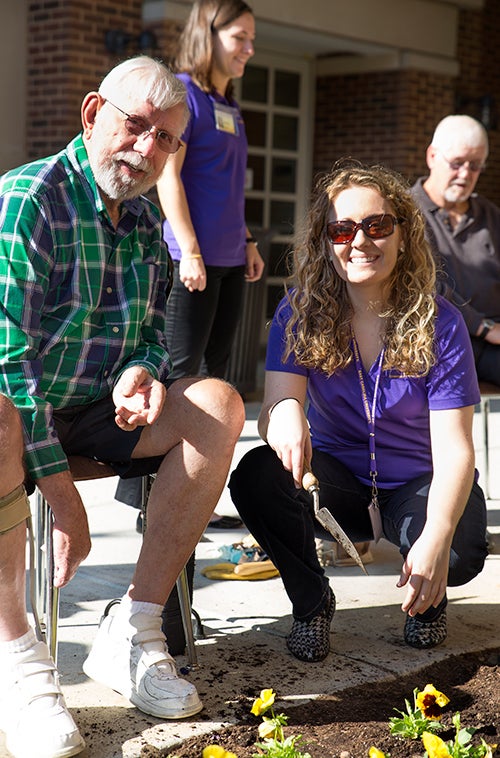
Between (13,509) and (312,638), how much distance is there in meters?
0.99

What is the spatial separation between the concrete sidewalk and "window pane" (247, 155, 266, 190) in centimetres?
693

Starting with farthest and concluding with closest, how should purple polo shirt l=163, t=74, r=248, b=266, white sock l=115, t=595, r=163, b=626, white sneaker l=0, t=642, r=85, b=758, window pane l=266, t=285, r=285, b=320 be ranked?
window pane l=266, t=285, r=285, b=320 < purple polo shirt l=163, t=74, r=248, b=266 < white sock l=115, t=595, r=163, b=626 < white sneaker l=0, t=642, r=85, b=758

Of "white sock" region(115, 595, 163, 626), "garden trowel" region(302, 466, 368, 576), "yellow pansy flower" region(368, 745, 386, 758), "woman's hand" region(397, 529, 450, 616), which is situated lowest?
"yellow pansy flower" region(368, 745, 386, 758)

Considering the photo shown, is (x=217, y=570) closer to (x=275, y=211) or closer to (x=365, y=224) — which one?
(x=365, y=224)

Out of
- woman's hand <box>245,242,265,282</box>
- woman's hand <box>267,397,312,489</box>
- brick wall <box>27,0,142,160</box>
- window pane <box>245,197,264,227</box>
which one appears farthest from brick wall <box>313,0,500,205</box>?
woman's hand <box>267,397,312,489</box>

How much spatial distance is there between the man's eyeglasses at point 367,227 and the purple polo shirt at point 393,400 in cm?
27

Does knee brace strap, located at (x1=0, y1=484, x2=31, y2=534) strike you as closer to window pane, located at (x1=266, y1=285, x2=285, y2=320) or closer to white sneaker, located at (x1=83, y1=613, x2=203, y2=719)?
white sneaker, located at (x1=83, y1=613, x2=203, y2=719)

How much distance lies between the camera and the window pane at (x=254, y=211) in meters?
10.7

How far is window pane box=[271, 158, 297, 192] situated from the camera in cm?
1097

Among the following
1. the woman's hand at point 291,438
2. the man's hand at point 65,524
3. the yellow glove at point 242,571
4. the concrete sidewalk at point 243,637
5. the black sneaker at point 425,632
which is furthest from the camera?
the yellow glove at point 242,571

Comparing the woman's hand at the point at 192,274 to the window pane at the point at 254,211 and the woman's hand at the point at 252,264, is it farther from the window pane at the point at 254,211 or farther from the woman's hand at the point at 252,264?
the window pane at the point at 254,211

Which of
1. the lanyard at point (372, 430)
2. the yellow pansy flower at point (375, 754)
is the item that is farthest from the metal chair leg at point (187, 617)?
the yellow pansy flower at point (375, 754)

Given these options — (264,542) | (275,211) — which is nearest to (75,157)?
(264,542)

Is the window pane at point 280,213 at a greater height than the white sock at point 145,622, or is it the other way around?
the window pane at point 280,213
